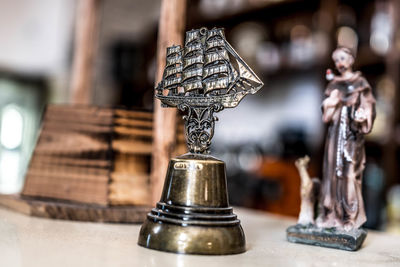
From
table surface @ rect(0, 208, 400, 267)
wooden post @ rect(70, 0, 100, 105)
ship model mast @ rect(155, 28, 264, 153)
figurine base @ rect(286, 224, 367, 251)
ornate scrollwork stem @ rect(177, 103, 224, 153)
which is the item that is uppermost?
wooden post @ rect(70, 0, 100, 105)

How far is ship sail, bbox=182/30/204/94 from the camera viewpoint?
0.97 meters

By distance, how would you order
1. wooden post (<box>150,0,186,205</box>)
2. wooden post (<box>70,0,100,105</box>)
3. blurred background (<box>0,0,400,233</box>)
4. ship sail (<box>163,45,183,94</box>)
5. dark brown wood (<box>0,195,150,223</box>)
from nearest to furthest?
ship sail (<box>163,45,183,94</box>) < dark brown wood (<box>0,195,150,223</box>) < wooden post (<box>150,0,186,205</box>) < wooden post (<box>70,0,100,105</box>) < blurred background (<box>0,0,400,233</box>)

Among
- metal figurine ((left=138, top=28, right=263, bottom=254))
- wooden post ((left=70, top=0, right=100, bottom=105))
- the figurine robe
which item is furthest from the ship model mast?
wooden post ((left=70, top=0, right=100, bottom=105))

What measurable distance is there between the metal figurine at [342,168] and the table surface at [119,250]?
0.03 metres

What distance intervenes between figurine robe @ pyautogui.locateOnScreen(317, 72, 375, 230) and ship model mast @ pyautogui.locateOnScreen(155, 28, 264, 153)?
23cm

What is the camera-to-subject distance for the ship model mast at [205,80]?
94 cm

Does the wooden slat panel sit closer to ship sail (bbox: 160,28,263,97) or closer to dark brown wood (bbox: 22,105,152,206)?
dark brown wood (bbox: 22,105,152,206)

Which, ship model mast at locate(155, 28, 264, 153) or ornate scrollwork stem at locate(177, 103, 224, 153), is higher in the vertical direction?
ship model mast at locate(155, 28, 264, 153)

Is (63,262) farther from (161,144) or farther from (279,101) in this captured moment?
(279,101)

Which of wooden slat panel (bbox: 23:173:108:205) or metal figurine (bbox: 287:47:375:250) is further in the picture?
wooden slat panel (bbox: 23:173:108:205)

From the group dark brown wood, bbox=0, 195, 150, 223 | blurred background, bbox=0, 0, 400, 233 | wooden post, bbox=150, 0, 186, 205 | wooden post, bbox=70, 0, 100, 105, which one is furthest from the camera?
blurred background, bbox=0, 0, 400, 233

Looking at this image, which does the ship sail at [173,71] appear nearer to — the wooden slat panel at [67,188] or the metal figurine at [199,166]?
the metal figurine at [199,166]

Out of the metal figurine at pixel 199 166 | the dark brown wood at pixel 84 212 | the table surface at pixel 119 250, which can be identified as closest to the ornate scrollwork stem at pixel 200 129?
the metal figurine at pixel 199 166

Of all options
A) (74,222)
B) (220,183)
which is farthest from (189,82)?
(74,222)
